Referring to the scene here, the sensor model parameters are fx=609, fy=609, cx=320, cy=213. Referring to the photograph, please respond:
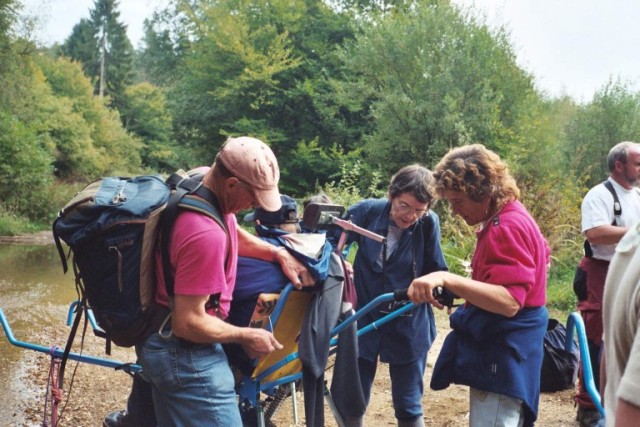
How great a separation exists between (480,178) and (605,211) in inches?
88.3

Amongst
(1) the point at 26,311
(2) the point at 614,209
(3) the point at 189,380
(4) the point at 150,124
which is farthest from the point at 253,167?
(4) the point at 150,124

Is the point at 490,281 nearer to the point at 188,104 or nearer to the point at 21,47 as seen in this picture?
the point at 21,47

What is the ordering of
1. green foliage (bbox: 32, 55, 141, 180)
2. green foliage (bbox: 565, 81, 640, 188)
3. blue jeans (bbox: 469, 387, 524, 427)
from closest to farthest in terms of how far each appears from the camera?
→ blue jeans (bbox: 469, 387, 524, 427) < green foliage (bbox: 565, 81, 640, 188) < green foliage (bbox: 32, 55, 141, 180)

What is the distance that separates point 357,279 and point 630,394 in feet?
9.19

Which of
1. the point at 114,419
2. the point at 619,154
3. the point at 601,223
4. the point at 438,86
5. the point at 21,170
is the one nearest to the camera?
the point at 114,419

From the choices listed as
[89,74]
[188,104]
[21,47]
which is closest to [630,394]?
[21,47]

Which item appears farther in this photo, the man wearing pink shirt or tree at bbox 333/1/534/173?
tree at bbox 333/1/534/173

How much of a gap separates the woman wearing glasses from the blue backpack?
152cm

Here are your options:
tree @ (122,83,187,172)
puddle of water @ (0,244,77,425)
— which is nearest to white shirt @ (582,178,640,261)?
puddle of water @ (0,244,77,425)

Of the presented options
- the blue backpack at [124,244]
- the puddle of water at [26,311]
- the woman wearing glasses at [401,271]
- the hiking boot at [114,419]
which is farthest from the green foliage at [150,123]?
the blue backpack at [124,244]

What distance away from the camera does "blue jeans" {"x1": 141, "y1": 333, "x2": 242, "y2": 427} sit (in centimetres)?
235

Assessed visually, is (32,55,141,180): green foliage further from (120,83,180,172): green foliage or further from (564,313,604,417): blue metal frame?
(564,313,604,417): blue metal frame

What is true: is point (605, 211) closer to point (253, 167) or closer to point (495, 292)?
point (495, 292)

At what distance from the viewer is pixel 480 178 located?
257 centimetres
